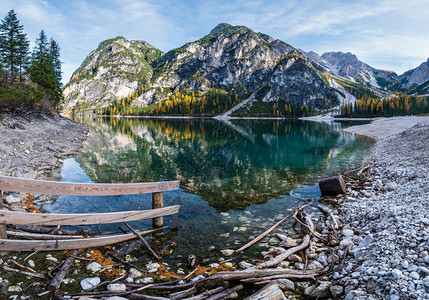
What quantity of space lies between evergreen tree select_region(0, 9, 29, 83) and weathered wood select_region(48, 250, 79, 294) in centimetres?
6408

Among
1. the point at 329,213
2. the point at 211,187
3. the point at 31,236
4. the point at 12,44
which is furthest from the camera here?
the point at 12,44

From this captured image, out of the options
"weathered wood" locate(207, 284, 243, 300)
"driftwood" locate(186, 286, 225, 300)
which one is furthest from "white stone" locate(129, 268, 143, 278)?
"weathered wood" locate(207, 284, 243, 300)

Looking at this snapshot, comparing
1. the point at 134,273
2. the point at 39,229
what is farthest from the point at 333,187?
the point at 39,229

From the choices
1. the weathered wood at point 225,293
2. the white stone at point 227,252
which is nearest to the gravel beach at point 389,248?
the weathered wood at point 225,293

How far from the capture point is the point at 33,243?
7758mm

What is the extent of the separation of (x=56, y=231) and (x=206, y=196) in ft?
31.2

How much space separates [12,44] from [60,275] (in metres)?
68.8

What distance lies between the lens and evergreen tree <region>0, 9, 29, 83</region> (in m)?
52.7

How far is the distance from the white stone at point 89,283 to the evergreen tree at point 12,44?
214ft

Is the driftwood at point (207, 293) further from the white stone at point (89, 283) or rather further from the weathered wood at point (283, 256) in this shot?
the white stone at point (89, 283)

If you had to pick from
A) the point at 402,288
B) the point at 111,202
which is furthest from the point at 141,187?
the point at 402,288

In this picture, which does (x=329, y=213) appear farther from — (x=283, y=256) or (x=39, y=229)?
(x=39, y=229)

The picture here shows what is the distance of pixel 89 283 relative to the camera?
6691 mm

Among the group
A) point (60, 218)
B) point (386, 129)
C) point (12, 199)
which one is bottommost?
point (12, 199)
